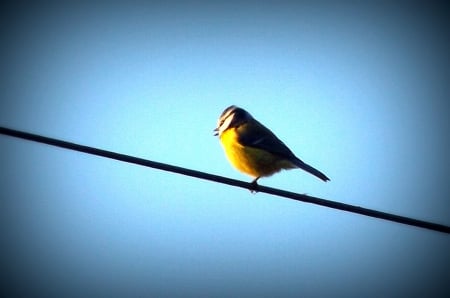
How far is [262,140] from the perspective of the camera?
22.2ft

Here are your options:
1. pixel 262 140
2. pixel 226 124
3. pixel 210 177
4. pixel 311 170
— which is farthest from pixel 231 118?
pixel 210 177

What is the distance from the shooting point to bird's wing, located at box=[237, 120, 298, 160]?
255 inches

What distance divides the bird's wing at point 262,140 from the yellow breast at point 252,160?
6cm

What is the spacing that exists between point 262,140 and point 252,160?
0.32 m

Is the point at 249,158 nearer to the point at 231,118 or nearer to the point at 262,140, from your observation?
the point at 262,140

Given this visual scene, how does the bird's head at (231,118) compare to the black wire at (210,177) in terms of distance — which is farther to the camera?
the bird's head at (231,118)

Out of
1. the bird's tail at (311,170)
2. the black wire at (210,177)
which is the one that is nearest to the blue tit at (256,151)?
the bird's tail at (311,170)

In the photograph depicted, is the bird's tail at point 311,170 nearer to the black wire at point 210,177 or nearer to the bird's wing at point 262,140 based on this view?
the bird's wing at point 262,140

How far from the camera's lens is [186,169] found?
13.3 feet

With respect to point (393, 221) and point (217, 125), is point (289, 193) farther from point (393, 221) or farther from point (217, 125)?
point (217, 125)

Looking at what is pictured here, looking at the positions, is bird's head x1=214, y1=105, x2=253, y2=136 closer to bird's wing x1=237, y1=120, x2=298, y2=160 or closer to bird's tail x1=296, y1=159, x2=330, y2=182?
bird's wing x1=237, y1=120, x2=298, y2=160

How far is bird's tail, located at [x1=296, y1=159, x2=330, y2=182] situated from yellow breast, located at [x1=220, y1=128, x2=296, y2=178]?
19 centimetres

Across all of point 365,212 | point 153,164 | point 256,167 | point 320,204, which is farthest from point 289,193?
point 256,167

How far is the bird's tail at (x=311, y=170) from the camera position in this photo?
5.66m
